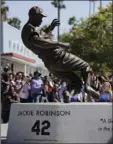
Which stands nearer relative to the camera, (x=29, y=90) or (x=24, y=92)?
(x=24, y=92)

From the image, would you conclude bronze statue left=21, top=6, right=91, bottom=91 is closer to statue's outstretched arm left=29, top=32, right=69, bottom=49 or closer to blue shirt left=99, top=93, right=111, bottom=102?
statue's outstretched arm left=29, top=32, right=69, bottom=49

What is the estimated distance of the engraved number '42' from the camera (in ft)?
29.8

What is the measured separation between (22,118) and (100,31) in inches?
1664

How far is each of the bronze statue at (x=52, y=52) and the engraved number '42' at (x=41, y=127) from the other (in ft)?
3.02

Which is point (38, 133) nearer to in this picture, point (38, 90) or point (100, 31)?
point (38, 90)

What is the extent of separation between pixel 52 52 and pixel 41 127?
4.60ft

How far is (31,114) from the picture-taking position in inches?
361

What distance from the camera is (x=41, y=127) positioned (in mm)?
9102

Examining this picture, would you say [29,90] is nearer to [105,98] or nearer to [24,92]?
[24,92]

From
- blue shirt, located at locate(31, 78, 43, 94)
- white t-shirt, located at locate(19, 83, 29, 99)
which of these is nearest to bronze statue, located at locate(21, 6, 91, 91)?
white t-shirt, located at locate(19, 83, 29, 99)

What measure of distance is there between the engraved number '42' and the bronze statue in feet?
3.02

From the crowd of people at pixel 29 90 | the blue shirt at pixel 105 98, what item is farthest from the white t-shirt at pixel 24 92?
the blue shirt at pixel 105 98

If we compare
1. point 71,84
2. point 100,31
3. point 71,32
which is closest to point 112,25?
point 100,31

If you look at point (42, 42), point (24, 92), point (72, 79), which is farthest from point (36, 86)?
point (42, 42)
